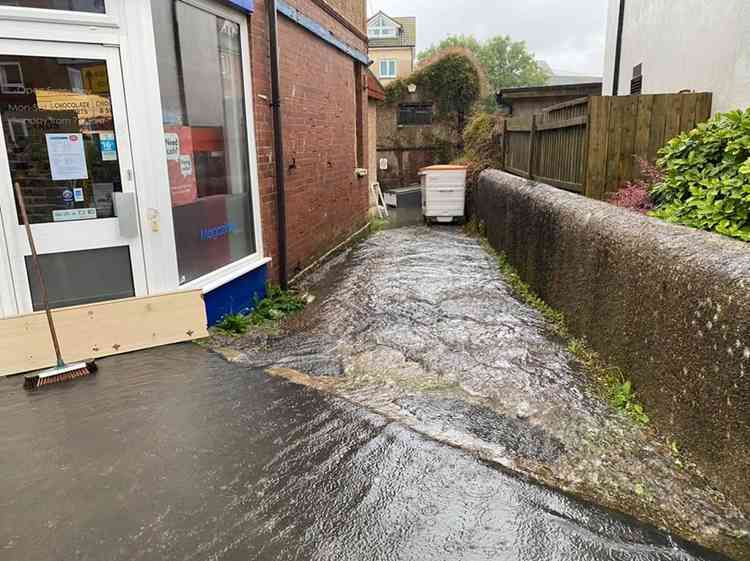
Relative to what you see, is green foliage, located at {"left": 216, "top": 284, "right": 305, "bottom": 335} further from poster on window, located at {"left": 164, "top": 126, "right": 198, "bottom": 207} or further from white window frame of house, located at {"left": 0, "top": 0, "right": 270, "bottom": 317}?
poster on window, located at {"left": 164, "top": 126, "right": 198, "bottom": 207}

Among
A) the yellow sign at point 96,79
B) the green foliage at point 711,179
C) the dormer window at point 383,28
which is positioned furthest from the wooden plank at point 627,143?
the dormer window at point 383,28

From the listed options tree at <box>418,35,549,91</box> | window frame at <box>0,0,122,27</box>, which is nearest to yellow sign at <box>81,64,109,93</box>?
window frame at <box>0,0,122,27</box>

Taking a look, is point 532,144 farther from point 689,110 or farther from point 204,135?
point 204,135

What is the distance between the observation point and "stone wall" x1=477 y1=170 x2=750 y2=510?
2.45 meters

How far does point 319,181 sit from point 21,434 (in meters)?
5.97

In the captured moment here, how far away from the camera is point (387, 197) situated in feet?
63.3

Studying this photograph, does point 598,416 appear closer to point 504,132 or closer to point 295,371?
point 295,371

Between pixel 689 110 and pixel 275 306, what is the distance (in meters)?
4.70

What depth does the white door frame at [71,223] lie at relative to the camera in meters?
3.82

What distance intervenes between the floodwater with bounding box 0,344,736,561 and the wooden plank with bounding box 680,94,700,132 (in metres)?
4.28

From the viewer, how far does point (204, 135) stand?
5004 millimetres

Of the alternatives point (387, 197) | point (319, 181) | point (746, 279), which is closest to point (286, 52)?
point (319, 181)

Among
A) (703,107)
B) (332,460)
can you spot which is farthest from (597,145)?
(332,460)

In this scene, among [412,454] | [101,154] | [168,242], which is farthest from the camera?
[168,242]
